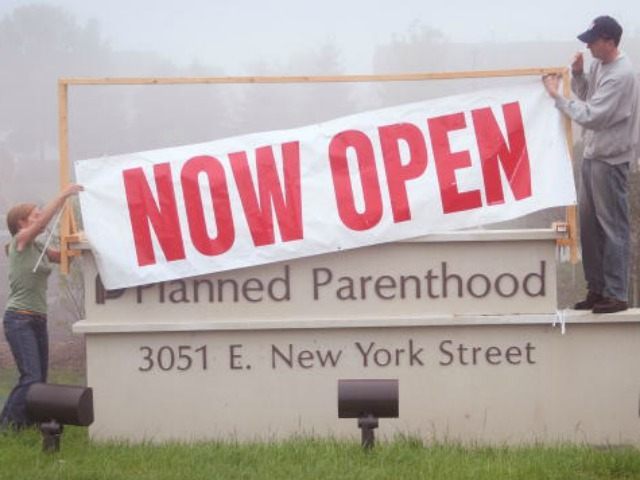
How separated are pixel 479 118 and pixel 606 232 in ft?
3.72

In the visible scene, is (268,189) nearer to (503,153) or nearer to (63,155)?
(63,155)

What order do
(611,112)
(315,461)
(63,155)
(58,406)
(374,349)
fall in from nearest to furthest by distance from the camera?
(315,461), (58,406), (611,112), (374,349), (63,155)

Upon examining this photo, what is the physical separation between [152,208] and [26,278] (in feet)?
3.68

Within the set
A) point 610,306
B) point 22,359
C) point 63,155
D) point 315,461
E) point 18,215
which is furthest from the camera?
point 18,215

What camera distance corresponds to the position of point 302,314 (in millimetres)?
7812

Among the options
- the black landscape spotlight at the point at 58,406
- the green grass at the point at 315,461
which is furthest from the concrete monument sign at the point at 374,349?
the black landscape spotlight at the point at 58,406

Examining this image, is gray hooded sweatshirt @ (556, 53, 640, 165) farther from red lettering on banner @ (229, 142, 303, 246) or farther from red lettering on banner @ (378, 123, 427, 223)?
red lettering on banner @ (229, 142, 303, 246)

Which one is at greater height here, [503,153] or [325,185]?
[503,153]

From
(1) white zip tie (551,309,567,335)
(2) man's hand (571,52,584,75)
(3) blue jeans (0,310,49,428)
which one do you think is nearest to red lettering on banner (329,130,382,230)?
(1) white zip tie (551,309,567,335)

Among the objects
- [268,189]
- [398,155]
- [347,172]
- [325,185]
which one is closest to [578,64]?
[398,155]

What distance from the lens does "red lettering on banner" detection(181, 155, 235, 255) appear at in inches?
309

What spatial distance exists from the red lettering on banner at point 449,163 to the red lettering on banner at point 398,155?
0.10m

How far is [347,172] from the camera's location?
7.89 meters

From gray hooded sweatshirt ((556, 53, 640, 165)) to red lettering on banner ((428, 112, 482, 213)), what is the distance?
707 mm
